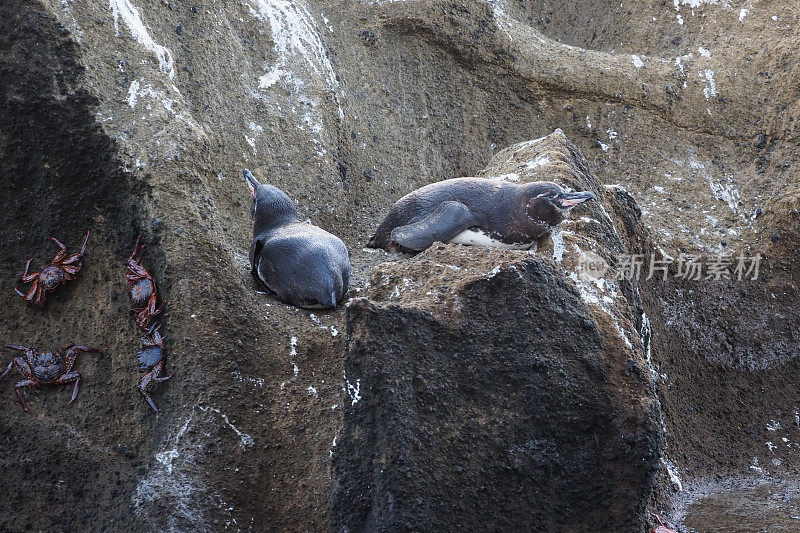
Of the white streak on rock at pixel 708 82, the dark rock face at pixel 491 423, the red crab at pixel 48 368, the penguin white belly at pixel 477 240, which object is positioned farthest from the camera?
the white streak on rock at pixel 708 82

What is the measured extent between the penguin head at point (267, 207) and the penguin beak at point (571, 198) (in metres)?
1.95

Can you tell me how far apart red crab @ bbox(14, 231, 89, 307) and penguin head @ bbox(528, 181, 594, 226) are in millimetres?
2866

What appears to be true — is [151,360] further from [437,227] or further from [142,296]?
[437,227]

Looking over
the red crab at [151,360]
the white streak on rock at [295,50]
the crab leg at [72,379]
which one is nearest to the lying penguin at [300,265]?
the red crab at [151,360]

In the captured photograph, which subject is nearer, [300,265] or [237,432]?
[237,432]

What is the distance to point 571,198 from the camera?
16.7 feet

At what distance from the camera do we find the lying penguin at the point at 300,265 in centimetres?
519

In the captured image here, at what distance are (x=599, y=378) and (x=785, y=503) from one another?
1.78m

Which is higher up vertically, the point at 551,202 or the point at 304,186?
the point at 551,202

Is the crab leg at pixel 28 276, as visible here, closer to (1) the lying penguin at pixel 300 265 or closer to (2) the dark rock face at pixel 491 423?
(1) the lying penguin at pixel 300 265

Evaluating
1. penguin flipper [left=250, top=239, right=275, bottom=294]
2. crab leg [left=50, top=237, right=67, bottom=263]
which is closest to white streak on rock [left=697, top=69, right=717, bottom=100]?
penguin flipper [left=250, top=239, right=275, bottom=294]

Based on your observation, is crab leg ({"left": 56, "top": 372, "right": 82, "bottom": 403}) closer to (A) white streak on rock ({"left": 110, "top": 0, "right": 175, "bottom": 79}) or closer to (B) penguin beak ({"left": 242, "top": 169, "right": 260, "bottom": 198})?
(B) penguin beak ({"left": 242, "top": 169, "right": 260, "bottom": 198})

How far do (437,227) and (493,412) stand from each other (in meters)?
2.02

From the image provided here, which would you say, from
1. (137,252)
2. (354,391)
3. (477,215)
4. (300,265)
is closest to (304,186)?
(300,265)
